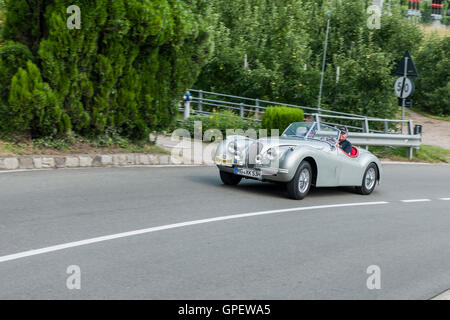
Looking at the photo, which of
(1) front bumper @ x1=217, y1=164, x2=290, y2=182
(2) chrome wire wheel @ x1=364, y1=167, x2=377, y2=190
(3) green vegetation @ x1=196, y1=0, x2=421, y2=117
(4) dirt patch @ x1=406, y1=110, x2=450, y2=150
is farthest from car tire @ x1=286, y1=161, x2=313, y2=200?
(4) dirt patch @ x1=406, y1=110, x2=450, y2=150

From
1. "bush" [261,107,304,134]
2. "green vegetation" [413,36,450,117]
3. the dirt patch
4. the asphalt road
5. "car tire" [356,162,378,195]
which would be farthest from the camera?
"green vegetation" [413,36,450,117]

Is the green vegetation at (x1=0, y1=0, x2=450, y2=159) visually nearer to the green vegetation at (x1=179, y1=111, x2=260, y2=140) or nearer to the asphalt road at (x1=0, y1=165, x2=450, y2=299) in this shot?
the green vegetation at (x1=179, y1=111, x2=260, y2=140)

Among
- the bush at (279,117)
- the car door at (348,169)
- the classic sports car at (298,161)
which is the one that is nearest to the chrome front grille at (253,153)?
the classic sports car at (298,161)

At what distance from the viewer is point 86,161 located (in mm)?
11922

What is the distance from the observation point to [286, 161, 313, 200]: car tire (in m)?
9.85

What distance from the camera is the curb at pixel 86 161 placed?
429 inches

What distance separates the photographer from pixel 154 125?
13547 mm

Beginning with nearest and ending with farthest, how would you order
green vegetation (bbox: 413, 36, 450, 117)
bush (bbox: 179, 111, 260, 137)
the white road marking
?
the white road marking → bush (bbox: 179, 111, 260, 137) → green vegetation (bbox: 413, 36, 450, 117)

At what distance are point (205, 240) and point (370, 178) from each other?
6.18m

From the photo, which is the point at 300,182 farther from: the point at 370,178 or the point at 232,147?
the point at 370,178

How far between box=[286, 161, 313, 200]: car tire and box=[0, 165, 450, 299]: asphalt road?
0.20 metres

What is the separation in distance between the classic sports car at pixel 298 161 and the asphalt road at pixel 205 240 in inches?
14.5

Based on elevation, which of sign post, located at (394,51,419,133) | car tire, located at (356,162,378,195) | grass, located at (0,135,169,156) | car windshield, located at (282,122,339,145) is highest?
sign post, located at (394,51,419,133)
